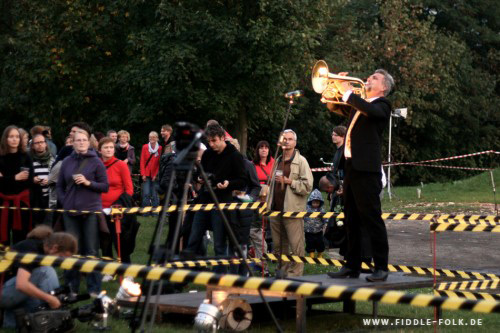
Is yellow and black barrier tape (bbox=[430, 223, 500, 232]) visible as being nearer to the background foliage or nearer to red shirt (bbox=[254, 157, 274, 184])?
red shirt (bbox=[254, 157, 274, 184])

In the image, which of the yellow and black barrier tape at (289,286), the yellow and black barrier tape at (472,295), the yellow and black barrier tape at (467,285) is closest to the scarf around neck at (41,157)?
the yellow and black barrier tape at (467,285)

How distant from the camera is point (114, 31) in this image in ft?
111

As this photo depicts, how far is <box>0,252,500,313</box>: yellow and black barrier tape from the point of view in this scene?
17.8 ft

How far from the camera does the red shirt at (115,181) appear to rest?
12.4 meters

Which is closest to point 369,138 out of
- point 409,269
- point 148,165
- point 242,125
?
point 409,269

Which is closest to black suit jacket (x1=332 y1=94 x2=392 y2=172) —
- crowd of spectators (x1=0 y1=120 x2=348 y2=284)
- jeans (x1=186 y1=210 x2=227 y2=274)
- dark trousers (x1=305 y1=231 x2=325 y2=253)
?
crowd of spectators (x1=0 y1=120 x2=348 y2=284)

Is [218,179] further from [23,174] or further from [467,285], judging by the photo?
[467,285]

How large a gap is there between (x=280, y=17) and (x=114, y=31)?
550 cm

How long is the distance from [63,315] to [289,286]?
3.22 metres

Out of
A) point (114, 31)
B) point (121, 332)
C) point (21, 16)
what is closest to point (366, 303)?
point (121, 332)

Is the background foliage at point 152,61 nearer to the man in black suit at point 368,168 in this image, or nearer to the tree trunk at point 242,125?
the tree trunk at point 242,125

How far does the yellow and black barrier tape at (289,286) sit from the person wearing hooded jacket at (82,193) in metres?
4.14

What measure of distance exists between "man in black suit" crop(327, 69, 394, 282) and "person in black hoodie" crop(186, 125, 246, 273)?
7.08 feet

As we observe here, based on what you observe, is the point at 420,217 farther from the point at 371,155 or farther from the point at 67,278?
the point at 67,278
